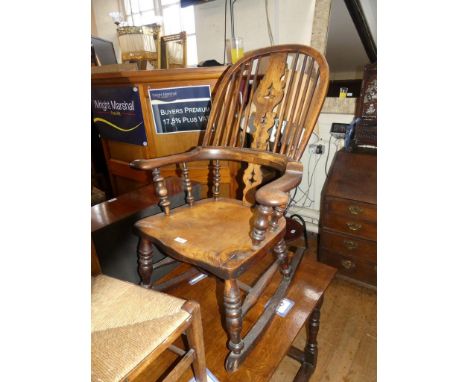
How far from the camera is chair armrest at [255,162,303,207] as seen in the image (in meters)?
0.65

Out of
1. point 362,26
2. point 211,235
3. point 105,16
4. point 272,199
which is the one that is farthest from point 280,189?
point 105,16

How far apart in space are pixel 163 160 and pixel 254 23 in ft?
5.06

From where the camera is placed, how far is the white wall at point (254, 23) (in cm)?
186

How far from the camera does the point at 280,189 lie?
27.9 inches

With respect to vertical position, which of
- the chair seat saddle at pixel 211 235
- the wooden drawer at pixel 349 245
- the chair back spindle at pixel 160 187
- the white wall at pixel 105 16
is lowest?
the wooden drawer at pixel 349 245

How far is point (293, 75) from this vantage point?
3.34 ft

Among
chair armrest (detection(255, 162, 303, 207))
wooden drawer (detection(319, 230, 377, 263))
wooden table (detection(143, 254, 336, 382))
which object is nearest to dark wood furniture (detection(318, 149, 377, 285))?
wooden drawer (detection(319, 230, 377, 263))

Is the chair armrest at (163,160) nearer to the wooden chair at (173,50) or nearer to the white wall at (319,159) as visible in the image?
the wooden chair at (173,50)

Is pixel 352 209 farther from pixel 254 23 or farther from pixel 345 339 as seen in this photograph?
pixel 254 23

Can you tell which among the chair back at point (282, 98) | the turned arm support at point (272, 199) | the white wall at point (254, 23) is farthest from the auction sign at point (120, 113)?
the turned arm support at point (272, 199)

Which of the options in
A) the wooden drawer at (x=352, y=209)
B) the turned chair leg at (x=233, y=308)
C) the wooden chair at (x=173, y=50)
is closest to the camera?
the turned chair leg at (x=233, y=308)

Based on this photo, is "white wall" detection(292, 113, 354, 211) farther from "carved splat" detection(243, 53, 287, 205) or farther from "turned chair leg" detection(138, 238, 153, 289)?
"turned chair leg" detection(138, 238, 153, 289)

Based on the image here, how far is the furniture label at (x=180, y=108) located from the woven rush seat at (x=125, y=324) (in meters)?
1.06
